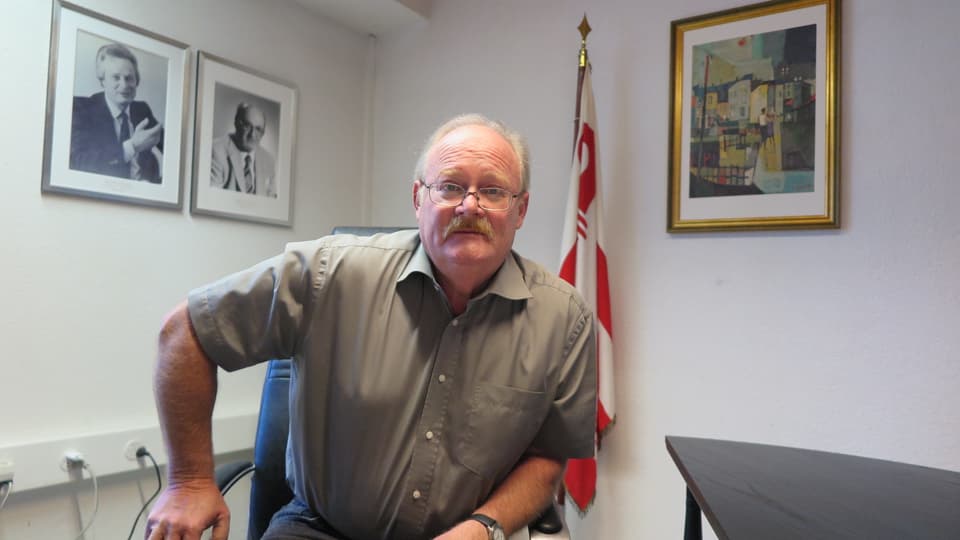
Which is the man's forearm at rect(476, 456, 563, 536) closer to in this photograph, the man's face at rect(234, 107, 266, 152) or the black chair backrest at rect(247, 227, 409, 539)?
the black chair backrest at rect(247, 227, 409, 539)

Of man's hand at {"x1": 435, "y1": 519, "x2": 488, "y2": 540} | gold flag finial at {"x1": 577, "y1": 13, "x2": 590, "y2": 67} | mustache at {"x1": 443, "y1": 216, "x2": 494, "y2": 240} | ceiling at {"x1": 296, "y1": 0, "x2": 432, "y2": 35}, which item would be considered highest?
ceiling at {"x1": 296, "y1": 0, "x2": 432, "y2": 35}

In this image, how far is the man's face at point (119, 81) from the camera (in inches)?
72.3

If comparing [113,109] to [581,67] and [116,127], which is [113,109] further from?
[581,67]

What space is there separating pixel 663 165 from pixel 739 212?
0.98 ft

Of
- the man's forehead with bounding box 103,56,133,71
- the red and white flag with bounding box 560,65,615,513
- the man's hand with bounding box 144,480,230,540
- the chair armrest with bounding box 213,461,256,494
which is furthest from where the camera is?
the red and white flag with bounding box 560,65,615,513

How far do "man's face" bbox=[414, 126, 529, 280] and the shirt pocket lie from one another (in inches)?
9.7

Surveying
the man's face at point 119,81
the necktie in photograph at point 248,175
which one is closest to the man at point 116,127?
the man's face at point 119,81

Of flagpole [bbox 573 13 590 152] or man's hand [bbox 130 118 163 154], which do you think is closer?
man's hand [bbox 130 118 163 154]

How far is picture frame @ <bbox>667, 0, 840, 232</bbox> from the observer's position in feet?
5.83

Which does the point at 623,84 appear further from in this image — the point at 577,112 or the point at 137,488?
the point at 137,488

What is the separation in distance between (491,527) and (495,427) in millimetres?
182

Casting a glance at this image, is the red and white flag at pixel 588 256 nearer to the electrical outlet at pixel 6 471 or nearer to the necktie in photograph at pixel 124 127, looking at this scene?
the necktie in photograph at pixel 124 127

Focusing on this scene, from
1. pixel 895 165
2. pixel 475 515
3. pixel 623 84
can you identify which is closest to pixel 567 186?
pixel 623 84

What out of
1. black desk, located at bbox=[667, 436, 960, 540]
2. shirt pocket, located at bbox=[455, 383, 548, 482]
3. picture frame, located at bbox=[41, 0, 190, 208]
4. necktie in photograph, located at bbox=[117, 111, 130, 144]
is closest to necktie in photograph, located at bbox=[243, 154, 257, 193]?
picture frame, located at bbox=[41, 0, 190, 208]
